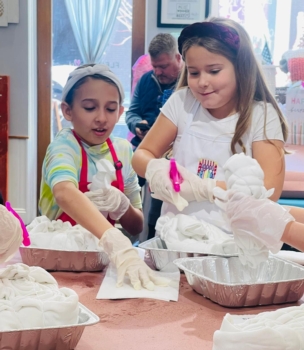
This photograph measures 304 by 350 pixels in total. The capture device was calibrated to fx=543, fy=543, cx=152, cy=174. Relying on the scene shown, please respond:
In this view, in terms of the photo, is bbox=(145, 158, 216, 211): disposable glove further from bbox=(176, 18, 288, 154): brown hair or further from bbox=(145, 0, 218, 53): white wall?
bbox=(145, 0, 218, 53): white wall

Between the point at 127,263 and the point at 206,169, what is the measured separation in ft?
1.64

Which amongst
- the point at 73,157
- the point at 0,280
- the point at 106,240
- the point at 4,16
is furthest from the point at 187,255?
the point at 4,16

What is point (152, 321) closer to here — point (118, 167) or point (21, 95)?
point (118, 167)

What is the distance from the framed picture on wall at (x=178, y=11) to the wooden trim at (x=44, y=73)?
1048 mm

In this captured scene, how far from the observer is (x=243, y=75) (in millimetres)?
1656

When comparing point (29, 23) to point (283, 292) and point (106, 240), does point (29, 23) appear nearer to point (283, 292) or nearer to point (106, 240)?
point (106, 240)

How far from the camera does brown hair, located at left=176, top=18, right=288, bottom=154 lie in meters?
1.63

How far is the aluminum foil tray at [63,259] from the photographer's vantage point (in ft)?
4.69

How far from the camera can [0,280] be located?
3.39 feet

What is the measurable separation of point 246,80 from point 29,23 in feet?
11.7

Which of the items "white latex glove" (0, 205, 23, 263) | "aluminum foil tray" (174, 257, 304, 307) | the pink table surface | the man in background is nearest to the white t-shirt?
"aluminum foil tray" (174, 257, 304, 307)

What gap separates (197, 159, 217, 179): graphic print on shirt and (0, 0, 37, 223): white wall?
10.9 ft

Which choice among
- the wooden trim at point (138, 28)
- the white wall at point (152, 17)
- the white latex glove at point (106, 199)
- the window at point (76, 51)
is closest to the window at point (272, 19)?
the white wall at point (152, 17)

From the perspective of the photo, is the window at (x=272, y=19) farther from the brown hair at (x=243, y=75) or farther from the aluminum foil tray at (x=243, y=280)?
the aluminum foil tray at (x=243, y=280)
